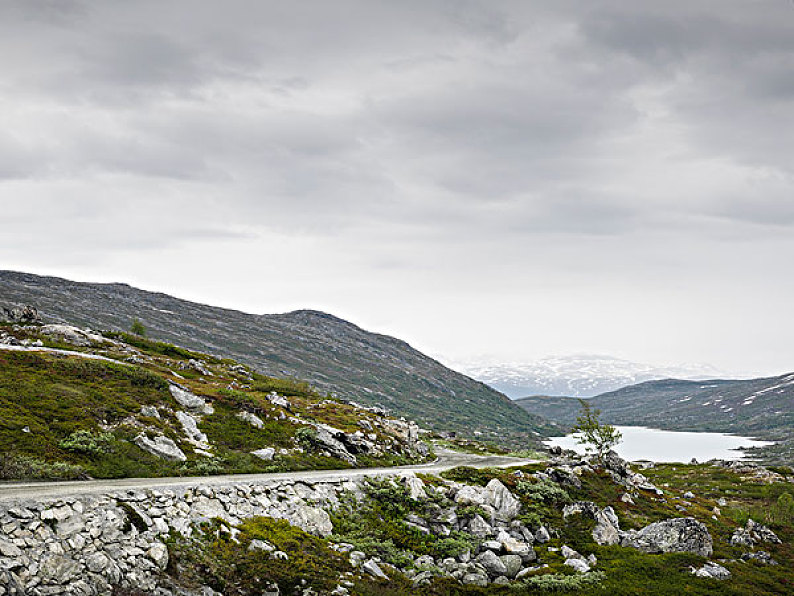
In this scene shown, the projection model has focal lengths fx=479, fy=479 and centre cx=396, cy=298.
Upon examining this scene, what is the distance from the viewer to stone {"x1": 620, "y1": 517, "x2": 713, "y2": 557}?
32.3 meters

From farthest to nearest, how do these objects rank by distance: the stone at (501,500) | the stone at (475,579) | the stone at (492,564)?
the stone at (501,500)
the stone at (492,564)
the stone at (475,579)

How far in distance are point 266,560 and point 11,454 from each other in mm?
15231

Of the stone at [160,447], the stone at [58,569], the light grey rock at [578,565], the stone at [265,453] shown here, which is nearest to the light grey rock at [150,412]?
the stone at [160,447]

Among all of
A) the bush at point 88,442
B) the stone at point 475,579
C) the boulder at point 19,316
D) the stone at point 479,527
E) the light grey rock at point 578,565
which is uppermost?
the boulder at point 19,316

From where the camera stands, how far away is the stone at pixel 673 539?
32.3 m

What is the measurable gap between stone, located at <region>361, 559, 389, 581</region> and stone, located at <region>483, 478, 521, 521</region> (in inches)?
469

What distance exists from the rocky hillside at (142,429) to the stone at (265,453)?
108mm

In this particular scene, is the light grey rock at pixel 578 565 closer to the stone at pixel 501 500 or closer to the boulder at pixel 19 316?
the stone at pixel 501 500

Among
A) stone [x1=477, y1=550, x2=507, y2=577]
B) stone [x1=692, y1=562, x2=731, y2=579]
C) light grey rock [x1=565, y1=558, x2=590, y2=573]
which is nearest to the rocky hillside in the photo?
stone [x1=477, y1=550, x2=507, y2=577]

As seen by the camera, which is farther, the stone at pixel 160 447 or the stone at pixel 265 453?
the stone at pixel 265 453

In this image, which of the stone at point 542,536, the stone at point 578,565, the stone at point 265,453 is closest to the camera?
the stone at point 578,565

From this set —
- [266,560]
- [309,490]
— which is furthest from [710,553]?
[266,560]

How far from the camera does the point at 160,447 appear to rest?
3291 cm

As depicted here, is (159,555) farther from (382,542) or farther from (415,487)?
(415,487)
